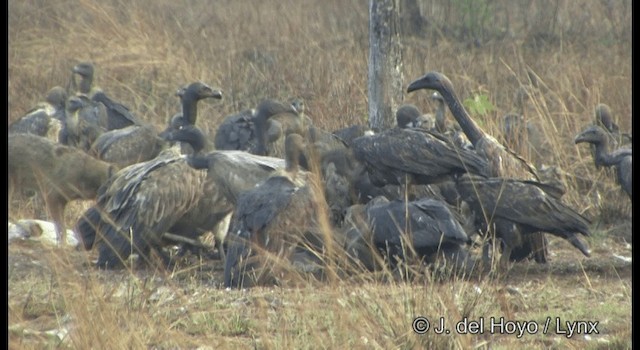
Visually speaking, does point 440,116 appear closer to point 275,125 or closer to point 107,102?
point 275,125

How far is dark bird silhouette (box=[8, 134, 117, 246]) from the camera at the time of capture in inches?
348

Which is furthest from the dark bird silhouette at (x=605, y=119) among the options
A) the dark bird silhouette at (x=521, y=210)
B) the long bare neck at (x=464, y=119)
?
the dark bird silhouette at (x=521, y=210)

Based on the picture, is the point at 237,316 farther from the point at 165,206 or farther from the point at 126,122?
the point at 126,122

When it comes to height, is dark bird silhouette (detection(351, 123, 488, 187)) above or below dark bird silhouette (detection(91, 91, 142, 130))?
above

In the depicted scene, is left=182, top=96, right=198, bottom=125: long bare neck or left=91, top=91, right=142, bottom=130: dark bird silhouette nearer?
left=182, top=96, right=198, bottom=125: long bare neck

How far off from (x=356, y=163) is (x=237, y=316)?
286cm

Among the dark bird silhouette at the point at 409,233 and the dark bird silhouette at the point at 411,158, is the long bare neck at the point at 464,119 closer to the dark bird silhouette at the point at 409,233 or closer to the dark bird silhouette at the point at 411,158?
the dark bird silhouette at the point at 411,158

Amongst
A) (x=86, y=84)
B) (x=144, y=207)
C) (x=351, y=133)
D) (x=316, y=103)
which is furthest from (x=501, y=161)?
(x=86, y=84)

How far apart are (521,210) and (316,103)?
399 cm

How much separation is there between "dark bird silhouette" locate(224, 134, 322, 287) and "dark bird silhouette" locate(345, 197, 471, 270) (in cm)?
26

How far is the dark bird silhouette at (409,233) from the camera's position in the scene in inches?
301

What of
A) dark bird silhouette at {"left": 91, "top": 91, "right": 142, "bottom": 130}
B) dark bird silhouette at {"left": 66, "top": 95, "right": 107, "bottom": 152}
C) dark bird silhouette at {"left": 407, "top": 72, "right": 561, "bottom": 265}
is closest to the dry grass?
dark bird silhouette at {"left": 407, "top": 72, "right": 561, "bottom": 265}

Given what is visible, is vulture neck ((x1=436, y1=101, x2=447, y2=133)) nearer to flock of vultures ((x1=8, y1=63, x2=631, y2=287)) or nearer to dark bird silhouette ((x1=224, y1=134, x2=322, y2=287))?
flock of vultures ((x1=8, y1=63, x2=631, y2=287))

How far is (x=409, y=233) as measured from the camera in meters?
7.63
